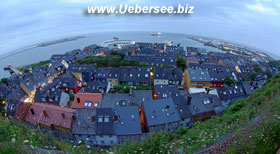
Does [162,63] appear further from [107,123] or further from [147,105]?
[107,123]

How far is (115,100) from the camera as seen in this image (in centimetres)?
2580

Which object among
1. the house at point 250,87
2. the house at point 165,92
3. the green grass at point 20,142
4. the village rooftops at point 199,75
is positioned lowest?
the house at point 165,92

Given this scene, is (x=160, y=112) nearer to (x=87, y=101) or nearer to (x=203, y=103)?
(x=203, y=103)

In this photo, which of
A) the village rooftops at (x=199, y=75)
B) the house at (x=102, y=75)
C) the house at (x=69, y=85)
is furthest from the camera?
the house at (x=102, y=75)

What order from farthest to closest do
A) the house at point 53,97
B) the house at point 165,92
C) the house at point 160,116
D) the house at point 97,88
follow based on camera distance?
1. the house at point 97,88
2. the house at point 53,97
3. the house at point 165,92
4. the house at point 160,116

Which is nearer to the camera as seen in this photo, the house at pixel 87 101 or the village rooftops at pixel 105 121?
the village rooftops at pixel 105 121

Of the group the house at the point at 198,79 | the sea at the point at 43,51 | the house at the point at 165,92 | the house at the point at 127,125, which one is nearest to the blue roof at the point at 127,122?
the house at the point at 127,125

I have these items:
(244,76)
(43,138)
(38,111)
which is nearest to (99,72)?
→ (38,111)

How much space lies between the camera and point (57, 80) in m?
36.9

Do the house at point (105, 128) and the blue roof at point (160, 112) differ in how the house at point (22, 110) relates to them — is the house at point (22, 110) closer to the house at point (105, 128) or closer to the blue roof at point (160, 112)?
the house at point (105, 128)

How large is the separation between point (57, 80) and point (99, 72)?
1147 cm

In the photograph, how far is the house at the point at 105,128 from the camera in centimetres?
1864

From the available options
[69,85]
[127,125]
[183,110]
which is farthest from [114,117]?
[69,85]

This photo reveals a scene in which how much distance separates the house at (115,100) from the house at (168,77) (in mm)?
13416
